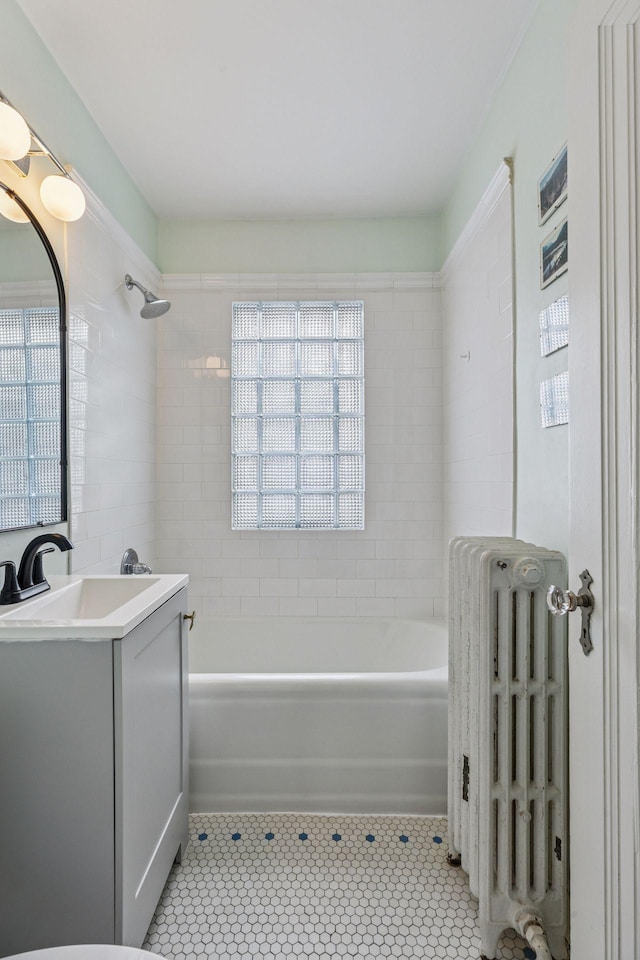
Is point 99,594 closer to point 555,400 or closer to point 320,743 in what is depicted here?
point 320,743

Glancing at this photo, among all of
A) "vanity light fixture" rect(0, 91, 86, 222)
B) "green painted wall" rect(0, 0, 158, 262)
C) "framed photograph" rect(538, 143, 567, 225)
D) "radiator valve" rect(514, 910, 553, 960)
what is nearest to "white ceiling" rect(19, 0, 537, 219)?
"green painted wall" rect(0, 0, 158, 262)

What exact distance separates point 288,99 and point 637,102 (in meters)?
1.53

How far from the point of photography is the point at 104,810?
3.63 feet

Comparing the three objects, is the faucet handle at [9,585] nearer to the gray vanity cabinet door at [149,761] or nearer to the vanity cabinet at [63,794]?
the vanity cabinet at [63,794]

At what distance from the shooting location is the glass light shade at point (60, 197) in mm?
1589

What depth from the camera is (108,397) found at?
86.8 inches

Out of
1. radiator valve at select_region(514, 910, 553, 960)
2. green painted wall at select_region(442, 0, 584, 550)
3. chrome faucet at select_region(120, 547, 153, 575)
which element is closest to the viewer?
radiator valve at select_region(514, 910, 553, 960)

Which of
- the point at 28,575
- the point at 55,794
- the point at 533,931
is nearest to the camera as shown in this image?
the point at 55,794

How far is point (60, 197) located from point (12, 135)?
269 millimetres

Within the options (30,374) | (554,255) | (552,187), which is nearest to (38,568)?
(30,374)

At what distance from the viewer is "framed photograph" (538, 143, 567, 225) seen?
4.63 feet

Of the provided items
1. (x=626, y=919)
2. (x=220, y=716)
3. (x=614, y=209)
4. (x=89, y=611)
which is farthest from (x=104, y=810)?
(x=614, y=209)

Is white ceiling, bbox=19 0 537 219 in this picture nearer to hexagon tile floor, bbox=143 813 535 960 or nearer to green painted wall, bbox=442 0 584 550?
green painted wall, bbox=442 0 584 550

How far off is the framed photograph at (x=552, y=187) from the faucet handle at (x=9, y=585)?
5.75 ft
